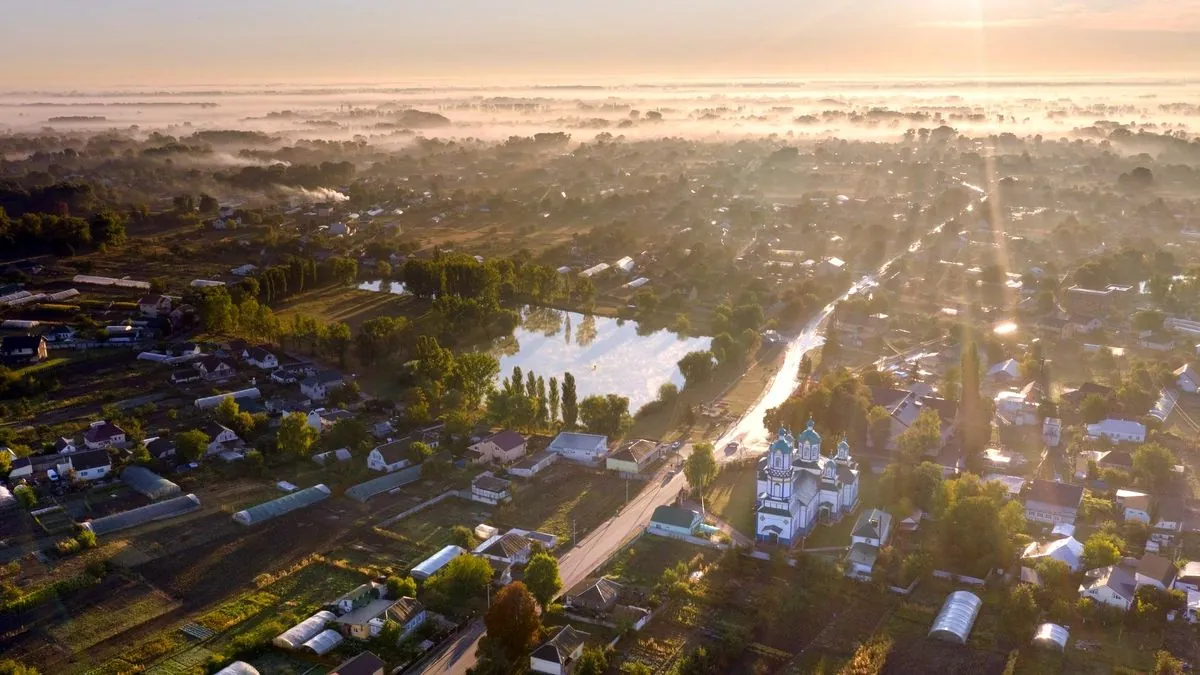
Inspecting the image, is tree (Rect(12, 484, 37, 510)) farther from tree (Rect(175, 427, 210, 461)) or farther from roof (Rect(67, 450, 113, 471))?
tree (Rect(175, 427, 210, 461))

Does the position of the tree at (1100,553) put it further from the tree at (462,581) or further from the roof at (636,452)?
the tree at (462,581)

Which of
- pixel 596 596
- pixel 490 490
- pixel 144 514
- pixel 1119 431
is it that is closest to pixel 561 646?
pixel 596 596

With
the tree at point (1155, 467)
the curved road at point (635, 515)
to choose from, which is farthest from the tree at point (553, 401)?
the tree at point (1155, 467)

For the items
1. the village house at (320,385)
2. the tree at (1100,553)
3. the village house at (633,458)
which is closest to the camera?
the tree at (1100,553)

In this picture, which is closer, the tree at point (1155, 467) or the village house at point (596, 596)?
the village house at point (596, 596)

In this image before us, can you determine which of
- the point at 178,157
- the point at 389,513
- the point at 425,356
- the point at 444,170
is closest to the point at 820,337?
the point at 425,356

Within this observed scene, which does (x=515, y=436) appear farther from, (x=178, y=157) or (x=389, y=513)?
(x=178, y=157)
